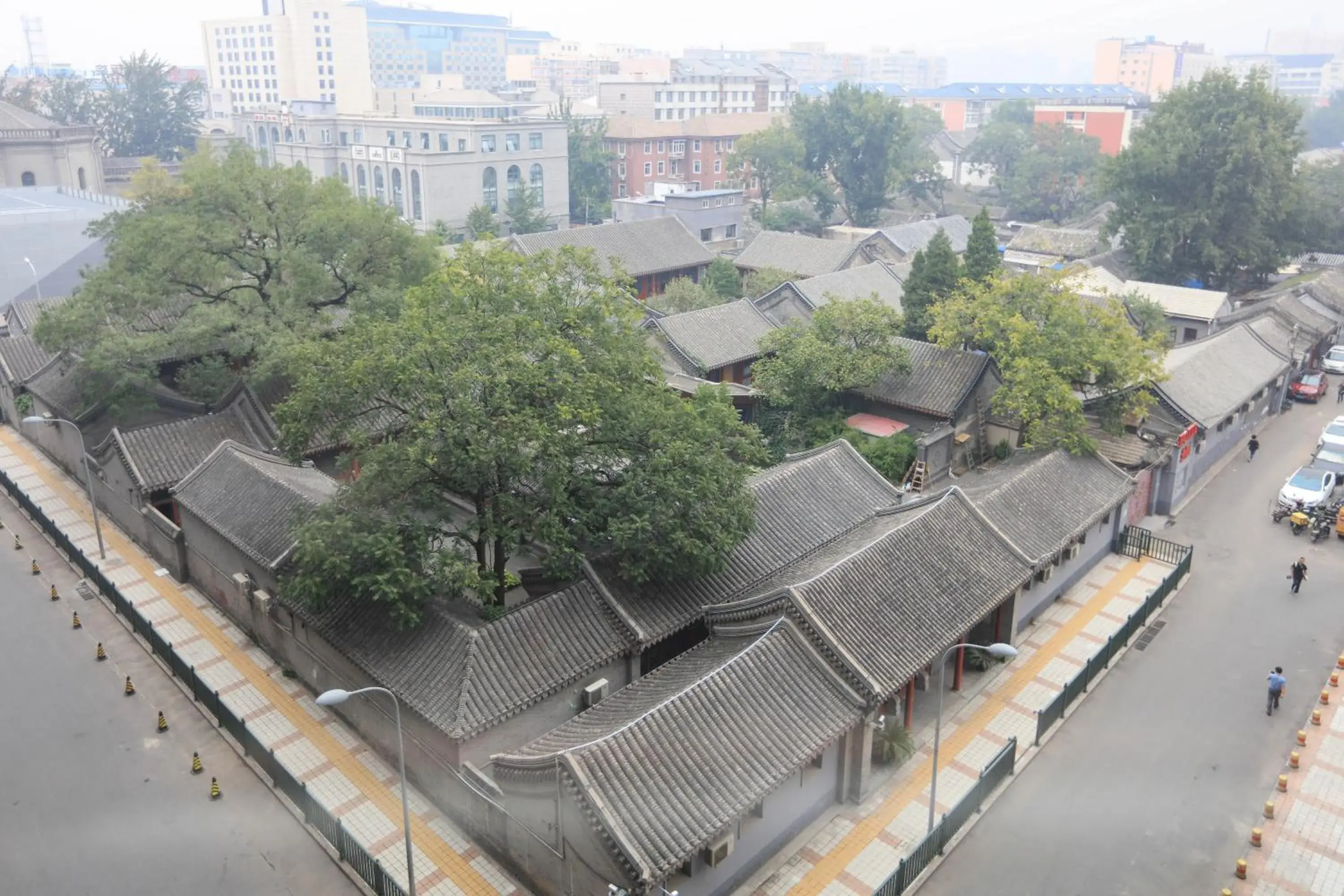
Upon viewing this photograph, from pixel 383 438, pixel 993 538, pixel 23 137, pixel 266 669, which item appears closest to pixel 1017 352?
pixel 993 538

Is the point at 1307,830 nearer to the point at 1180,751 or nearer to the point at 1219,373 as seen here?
the point at 1180,751

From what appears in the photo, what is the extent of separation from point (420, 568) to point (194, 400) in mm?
20690

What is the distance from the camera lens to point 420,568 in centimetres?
2444

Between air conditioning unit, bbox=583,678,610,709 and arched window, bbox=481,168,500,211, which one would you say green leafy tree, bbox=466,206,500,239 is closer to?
arched window, bbox=481,168,500,211

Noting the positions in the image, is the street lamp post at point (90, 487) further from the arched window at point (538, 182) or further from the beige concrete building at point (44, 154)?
the arched window at point (538, 182)

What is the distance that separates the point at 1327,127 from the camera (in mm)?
159000

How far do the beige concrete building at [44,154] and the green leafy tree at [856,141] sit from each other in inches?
2376

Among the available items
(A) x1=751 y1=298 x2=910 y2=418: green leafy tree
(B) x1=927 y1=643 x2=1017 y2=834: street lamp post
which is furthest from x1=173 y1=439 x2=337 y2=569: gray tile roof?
(A) x1=751 y1=298 x2=910 y2=418: green leafy tree

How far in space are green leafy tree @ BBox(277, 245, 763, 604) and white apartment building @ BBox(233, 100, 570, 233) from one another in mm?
59154

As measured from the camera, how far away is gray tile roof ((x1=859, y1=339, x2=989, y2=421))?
39.3 m

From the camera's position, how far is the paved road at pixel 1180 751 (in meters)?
21.7

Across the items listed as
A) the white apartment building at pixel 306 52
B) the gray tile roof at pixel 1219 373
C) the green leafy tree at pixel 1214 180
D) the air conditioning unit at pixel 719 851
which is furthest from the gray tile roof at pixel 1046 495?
the white apartment building at pixel 306 52

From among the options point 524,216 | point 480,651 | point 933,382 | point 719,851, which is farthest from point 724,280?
point 719,851

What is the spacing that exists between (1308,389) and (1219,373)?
12.9 m
